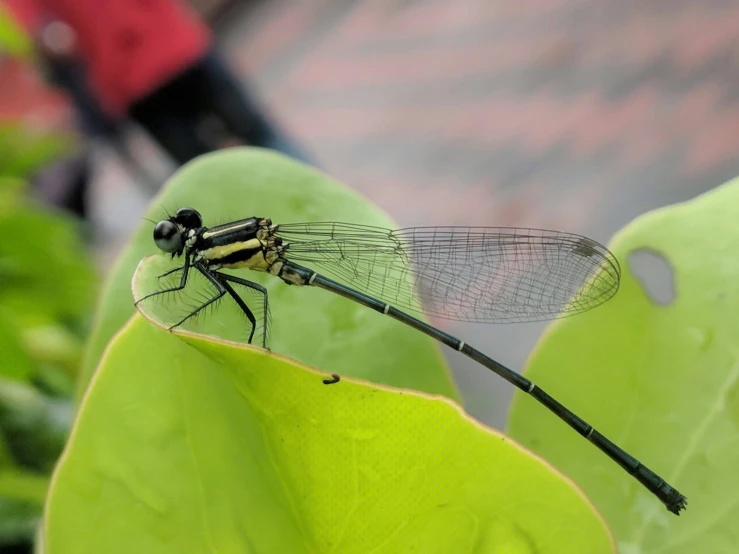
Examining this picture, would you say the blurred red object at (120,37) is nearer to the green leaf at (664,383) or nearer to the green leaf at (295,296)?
the green leaf at (295,296)

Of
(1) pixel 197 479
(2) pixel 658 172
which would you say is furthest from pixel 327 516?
(2) pixel 658 172

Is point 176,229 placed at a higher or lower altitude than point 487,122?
lower

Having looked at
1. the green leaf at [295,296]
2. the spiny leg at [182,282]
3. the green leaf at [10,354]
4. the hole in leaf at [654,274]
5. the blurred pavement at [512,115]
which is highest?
the blurred pavement at [512,115]

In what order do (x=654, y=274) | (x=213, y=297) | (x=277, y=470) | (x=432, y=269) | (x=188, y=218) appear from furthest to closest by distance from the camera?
(x=432, y=269)
(x=188, y=218)
(x=213, y=297)
(x=654, y=274)
(x=277, y=470)

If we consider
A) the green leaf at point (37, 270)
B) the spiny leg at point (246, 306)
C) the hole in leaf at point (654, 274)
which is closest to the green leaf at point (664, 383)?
the hole in leaf at point (654, 274)

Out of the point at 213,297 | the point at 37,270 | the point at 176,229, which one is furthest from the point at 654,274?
the point at 37,270

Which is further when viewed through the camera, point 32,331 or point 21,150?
point 21,150

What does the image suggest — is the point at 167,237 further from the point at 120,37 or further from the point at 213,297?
the point at 120,37
